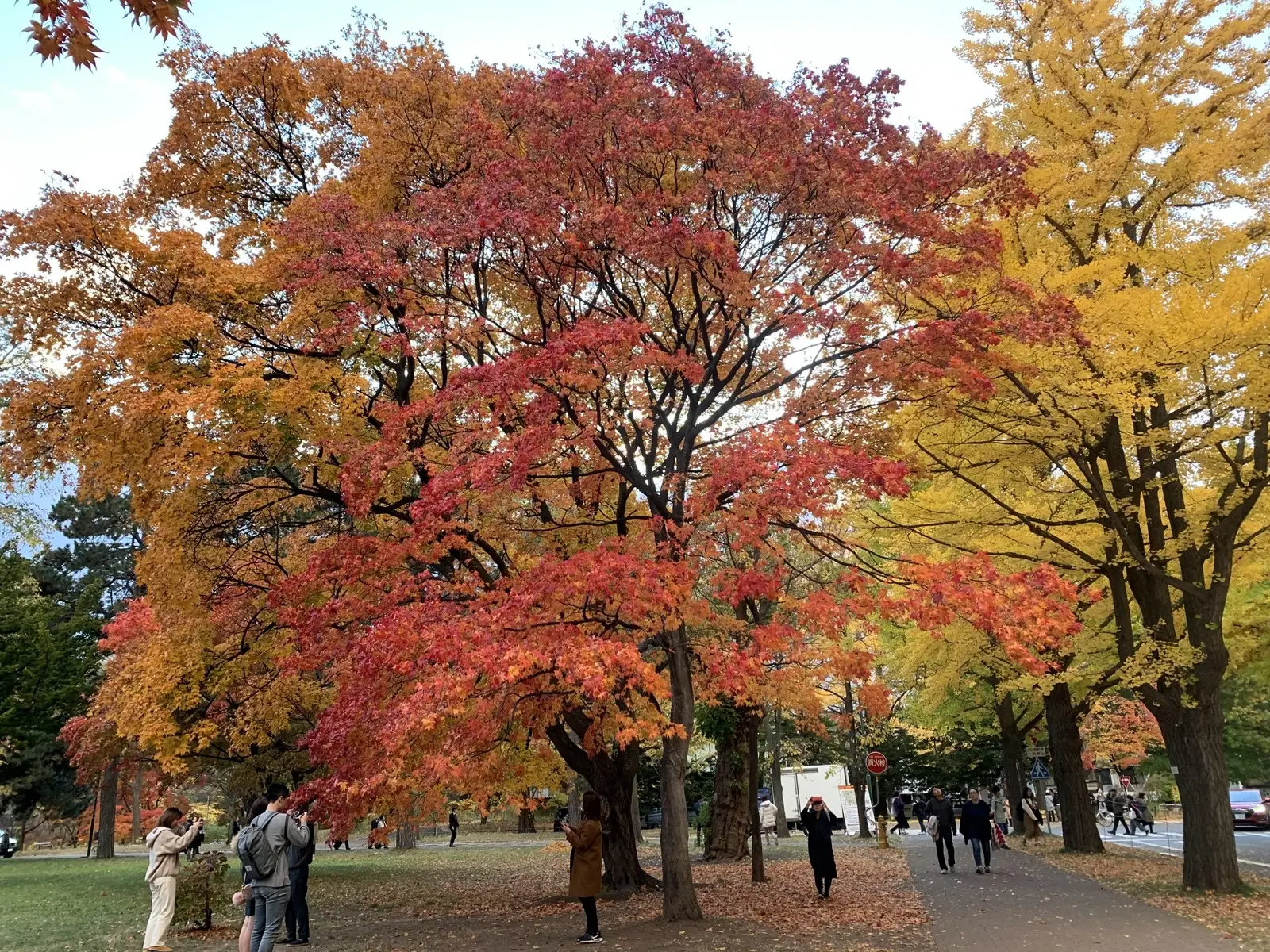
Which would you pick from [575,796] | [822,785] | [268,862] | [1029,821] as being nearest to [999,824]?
[1029,821]

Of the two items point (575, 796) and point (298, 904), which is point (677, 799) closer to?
point (298, 904)

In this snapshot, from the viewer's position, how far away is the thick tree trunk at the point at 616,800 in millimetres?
13492

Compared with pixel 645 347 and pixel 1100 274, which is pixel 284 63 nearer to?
pixel 645 347

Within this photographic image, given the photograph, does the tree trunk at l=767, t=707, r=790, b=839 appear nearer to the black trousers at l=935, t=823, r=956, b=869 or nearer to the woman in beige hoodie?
→ the black trousers at l=935, t=823, r=956, b=869

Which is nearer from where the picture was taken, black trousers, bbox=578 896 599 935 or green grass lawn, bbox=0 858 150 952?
black trousers, bbox=578 896 599 935

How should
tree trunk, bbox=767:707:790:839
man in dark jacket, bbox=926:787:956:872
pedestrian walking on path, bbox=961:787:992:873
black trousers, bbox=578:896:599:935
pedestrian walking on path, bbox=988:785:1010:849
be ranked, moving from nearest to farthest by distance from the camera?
1. black trousers, bbox=578:896:599:935
2. pedestrian walking on path, bbox=961:787:992:873
3. man in dark jacket, bbox=926:787:956:872
4. pedestrian walking on path, bbox=988:785:1010:849
5. tree trunk, bbox=767:707:790:839

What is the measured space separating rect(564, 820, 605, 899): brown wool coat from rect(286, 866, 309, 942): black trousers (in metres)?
3.48

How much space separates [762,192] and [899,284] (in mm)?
2356

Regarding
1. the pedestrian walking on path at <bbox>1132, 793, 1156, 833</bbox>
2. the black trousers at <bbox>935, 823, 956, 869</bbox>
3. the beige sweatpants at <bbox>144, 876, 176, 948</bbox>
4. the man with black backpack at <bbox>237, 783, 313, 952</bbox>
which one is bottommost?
the pedestrian walking on path at <bbox>1132, 793, 1156, 833</bbox>

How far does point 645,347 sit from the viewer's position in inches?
372

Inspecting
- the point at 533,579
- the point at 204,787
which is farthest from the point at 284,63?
the point at 204,787

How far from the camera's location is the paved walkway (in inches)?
333

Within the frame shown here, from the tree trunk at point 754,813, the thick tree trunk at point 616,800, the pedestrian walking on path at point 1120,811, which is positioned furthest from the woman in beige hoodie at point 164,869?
the pedestrian walking on path at point 1120,811

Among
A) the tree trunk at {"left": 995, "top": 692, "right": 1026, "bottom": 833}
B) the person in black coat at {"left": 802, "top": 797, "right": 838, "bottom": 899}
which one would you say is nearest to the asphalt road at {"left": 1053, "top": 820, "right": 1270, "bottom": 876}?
the tree trunk at {"left": 995, "top": 692, "right": 1026, "bottom": 833}
